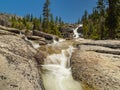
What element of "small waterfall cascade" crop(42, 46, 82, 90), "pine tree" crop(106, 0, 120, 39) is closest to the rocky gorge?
"small waterfall cascade" crop(42, 46, 82, 90)

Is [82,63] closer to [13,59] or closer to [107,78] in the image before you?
[107,78]

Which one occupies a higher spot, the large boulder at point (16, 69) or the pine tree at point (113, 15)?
the pine tree at point (113, 15)

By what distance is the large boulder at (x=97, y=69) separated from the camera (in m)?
20.1

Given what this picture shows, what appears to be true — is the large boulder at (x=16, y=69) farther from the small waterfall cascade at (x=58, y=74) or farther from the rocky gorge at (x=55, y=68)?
the small waterfall cascade at (x=58, y=74)

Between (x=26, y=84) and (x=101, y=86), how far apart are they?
262 inches

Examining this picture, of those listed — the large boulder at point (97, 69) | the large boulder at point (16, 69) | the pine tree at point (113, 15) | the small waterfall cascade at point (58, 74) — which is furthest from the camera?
the pine tree at point (113, 15)

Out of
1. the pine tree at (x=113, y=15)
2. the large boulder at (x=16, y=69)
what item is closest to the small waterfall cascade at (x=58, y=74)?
the large boulder at (x=16, y=69)

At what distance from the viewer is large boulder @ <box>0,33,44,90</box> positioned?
53.0 ft

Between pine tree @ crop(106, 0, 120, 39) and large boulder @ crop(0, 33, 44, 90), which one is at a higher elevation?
pine tree @ crop(106, 0, 120, 39)

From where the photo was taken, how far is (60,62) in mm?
25984

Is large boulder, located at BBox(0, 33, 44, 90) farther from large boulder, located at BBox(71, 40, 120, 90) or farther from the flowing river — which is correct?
large boulder, located at BBox(71, 40, 120, 90)

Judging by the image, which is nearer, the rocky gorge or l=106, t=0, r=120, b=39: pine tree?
the rocky gorge

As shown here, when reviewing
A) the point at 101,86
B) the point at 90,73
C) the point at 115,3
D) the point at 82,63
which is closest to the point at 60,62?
the point at 82,63

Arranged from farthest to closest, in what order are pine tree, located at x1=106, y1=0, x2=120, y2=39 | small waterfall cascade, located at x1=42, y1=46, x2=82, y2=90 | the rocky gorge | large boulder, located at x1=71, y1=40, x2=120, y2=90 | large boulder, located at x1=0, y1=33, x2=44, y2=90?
1. pine tree, located at x1=106, y1=0, x2=120, y2=39
2. small waterfall cascade, located at x1=42, y1=46, x2=82, y2=90
3. large boulder, located at x1=71, y1=40, x2=120, y2=90
4. the rocky gorge
5. large boulder, located at x1=0, y1=33, x2=44, y2=90
